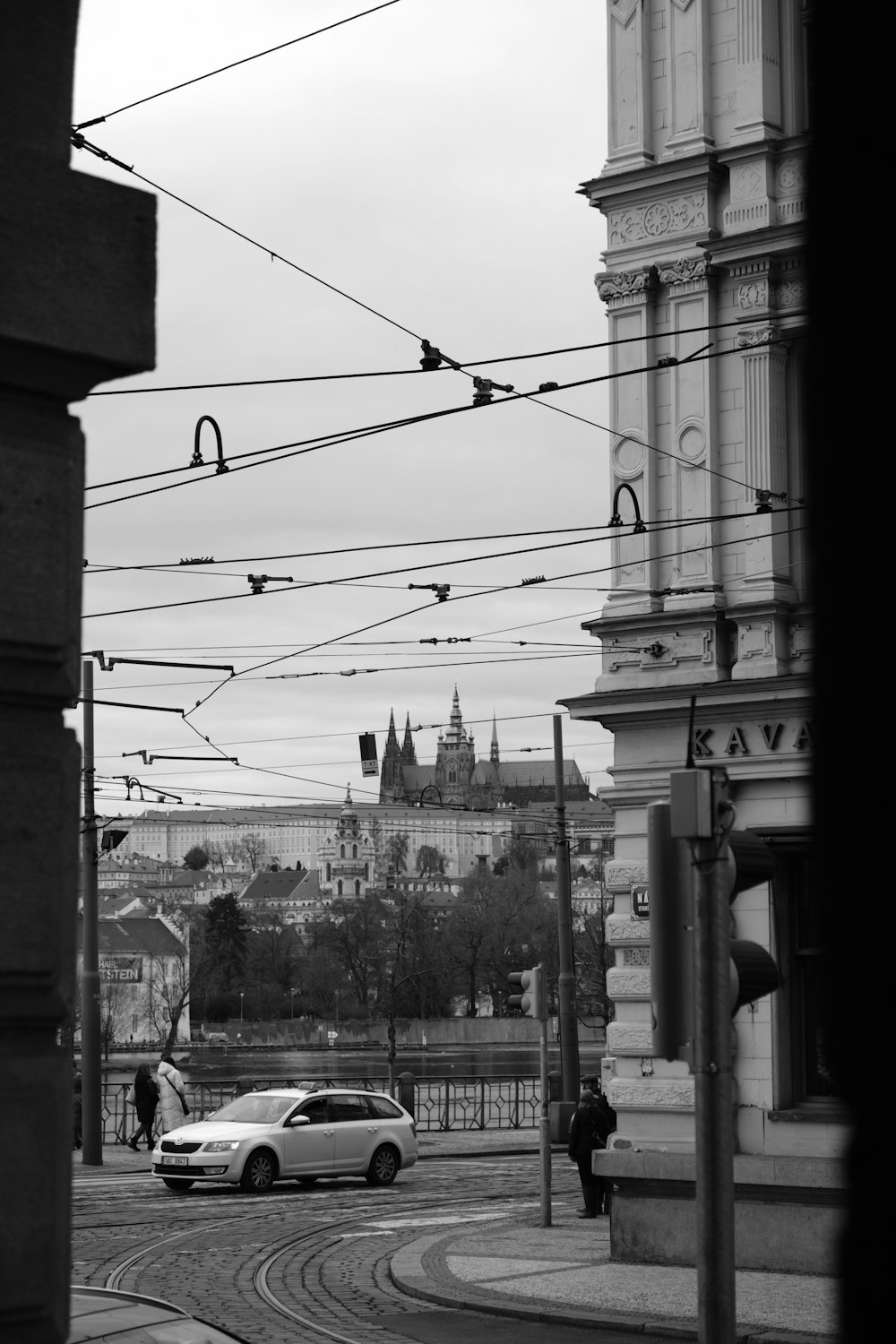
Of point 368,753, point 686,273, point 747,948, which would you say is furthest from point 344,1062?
point 747,948

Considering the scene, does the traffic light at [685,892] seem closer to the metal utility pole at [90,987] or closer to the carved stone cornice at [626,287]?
the carved stone cornice at [626,287]

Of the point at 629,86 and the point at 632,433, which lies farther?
the point at 629,86

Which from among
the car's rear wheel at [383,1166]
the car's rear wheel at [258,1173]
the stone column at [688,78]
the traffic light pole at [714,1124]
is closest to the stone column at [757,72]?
the stone column at [688,78]

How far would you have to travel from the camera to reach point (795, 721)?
654 inches

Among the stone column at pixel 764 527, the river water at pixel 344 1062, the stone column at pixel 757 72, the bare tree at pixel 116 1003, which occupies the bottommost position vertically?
the river water at pixel 344 1062

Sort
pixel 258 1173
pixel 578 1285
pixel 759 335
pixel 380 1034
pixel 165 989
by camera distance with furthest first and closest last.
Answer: pixel 165 989 → pixel 380 1034 → pixel 258 1173 → pixel 759 335 → pixel 578 1285

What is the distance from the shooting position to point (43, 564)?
3490 millimetres

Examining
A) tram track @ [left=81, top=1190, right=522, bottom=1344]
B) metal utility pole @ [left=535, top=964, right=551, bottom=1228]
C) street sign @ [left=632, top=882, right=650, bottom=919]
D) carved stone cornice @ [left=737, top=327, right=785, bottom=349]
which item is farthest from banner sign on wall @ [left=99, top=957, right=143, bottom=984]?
carved stone cornice @ [left=737, top=327, right=785, bottom=349]

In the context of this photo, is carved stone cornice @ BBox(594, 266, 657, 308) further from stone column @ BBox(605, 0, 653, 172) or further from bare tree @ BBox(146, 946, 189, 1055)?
bare tree @ BBox(146, 946, 189, 1055)

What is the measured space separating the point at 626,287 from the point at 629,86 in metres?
2.23

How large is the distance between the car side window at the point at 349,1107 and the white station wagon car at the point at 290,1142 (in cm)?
1

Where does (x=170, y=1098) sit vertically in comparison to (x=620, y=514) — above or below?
below

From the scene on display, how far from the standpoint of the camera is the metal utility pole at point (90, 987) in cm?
2823

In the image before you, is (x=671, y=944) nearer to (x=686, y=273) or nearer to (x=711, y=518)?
(x=711, y=518)
